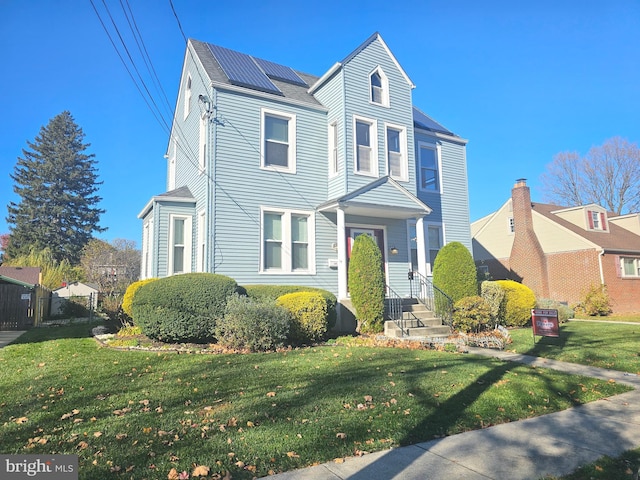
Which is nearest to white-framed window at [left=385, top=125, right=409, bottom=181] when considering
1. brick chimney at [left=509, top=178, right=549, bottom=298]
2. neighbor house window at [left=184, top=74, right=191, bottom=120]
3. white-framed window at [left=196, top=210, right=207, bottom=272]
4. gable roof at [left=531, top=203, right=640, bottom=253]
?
white-framed window at [left=196, top=210, right=207, bottom=272]

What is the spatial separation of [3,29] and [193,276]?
671 centimetres

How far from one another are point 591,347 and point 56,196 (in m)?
48.5

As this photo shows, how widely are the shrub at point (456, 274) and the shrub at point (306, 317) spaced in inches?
168

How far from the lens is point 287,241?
1237 centimetres

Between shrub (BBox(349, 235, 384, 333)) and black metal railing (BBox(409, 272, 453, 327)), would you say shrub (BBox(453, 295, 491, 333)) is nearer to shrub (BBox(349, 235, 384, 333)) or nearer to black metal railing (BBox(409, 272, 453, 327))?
black metal railing (BBox(409, 272, 453, 327))

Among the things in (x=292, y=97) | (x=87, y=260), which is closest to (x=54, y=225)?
(x=87, y=260)

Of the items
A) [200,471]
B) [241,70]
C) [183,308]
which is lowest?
[200,471]

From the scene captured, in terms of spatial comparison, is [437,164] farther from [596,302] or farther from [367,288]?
[596,302]

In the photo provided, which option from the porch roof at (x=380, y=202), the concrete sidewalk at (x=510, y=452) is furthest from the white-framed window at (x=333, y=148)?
the concrete sidewalk at (x=510, y=452)

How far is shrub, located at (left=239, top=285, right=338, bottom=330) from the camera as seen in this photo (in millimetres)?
10430

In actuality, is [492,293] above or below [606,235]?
below

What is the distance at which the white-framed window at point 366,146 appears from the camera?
13.3 meters

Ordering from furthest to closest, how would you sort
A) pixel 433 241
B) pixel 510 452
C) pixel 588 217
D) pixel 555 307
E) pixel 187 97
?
pixel 588 217 → pixel 433 241 → pixel 555 307 → pixel 187 97 → pixel 510 452

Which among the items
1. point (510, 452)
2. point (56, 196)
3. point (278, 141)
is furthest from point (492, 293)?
point (56, 196)
